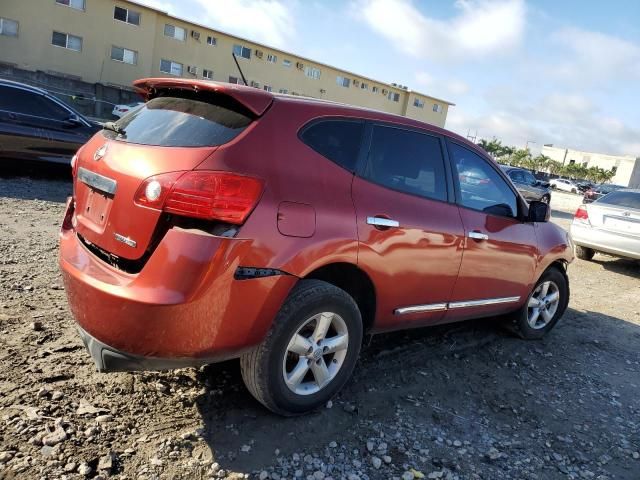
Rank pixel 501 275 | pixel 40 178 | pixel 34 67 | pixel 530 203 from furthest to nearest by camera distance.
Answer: pixel 34 67
pixel 40 178
pixel 530 203
pixel 501 275

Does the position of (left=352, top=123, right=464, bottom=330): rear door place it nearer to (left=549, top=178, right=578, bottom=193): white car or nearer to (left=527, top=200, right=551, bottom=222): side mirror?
(left=527, top=200, right=551, bottom=222): side mirror

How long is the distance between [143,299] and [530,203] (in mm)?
3459

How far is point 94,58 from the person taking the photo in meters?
33.6

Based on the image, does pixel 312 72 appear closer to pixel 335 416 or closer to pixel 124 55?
pixel 124 55

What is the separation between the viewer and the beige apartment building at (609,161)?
85750 millimetres

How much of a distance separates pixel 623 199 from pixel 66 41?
34.4 meters

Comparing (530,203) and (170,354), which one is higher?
(530,203)

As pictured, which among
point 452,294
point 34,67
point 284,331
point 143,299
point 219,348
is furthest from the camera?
point 34,67

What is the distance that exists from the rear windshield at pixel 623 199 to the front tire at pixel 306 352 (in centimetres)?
780

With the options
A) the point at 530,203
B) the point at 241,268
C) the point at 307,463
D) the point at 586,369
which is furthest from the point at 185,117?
the point at 586,369

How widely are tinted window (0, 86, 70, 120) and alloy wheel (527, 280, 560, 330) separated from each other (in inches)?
311

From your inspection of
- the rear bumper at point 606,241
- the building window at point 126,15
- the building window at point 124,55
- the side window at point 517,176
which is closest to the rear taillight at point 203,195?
the rear bumper at point 606,241

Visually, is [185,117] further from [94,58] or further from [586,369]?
[94,58]

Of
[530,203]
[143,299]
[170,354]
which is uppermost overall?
[530,203]
